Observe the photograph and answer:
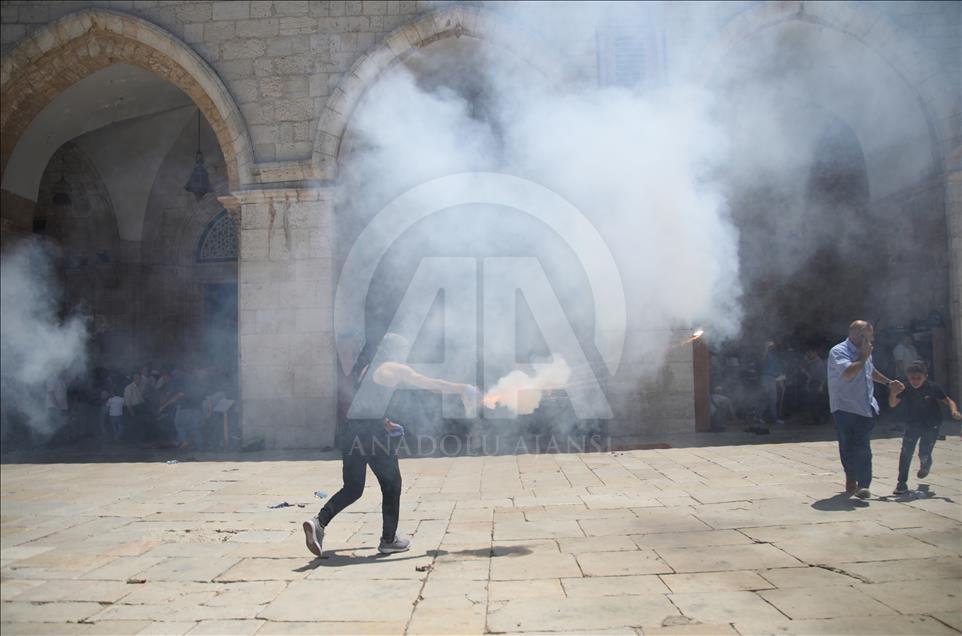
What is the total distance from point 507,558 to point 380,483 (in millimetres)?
689

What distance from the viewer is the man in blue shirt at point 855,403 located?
3.91 metres

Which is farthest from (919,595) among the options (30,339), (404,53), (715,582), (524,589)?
(404,53)

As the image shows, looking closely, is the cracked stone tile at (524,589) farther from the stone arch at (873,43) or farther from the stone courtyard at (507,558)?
the stone arch at (873,43)

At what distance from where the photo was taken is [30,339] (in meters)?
4.29

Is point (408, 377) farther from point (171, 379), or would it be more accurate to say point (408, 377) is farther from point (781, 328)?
point (781, 328)

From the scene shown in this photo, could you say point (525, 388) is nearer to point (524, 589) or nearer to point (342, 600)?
point (524, 589)

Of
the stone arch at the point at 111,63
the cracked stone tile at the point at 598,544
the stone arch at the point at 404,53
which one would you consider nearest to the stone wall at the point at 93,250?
A: the stone arch at the point at 111,63

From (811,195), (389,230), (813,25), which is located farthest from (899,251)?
(389,230)

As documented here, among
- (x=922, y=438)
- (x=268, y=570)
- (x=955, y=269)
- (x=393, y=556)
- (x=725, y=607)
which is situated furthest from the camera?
(x=955, y=269)

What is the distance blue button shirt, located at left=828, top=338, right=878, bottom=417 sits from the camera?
158 inches

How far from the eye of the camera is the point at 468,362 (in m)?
7.42

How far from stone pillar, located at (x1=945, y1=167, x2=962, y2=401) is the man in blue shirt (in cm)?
352

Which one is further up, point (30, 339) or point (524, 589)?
point (30, 339)

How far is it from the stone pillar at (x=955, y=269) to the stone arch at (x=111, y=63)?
7408mm
